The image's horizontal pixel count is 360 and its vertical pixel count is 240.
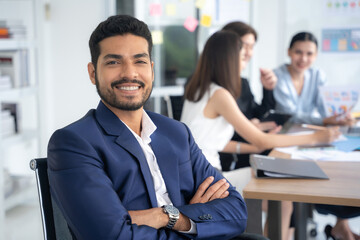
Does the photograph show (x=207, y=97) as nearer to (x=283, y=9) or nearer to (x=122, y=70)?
(x=122, y=70)

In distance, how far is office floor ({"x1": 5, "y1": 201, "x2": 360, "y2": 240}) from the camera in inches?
118

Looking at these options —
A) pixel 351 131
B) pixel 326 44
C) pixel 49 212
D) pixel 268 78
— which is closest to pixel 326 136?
pixel 351 131

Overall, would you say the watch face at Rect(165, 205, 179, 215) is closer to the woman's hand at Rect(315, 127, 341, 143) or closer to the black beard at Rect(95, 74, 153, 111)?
the black beard at Rect(95, 74, 153, 111)

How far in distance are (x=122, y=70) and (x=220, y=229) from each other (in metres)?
0.56

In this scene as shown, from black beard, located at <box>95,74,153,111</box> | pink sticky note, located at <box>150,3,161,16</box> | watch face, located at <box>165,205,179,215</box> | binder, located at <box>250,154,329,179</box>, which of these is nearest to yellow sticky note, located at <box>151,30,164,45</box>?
pink sticky note, located at <box>150,3,161,16</box>

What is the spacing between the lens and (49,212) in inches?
51.7

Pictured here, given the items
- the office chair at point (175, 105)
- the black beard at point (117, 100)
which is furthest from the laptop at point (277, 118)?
the black beard at point (117, 100)

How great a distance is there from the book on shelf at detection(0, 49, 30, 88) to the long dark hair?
1414 millimetres

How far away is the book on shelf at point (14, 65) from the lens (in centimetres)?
326

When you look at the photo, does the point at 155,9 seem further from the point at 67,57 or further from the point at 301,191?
the point at 301,191

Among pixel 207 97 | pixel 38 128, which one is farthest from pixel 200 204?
pixel 38 128

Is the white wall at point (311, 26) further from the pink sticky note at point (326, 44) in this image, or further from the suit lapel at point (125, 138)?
the suit lapel at point (125, 138)

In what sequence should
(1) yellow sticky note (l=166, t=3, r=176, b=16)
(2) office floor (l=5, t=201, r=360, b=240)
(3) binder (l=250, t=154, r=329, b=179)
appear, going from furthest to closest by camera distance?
(1) yellow sticky note (l=166, t=3, r=176, b=16)
(2) office floor (l=5, t=201, r=360, b=240)
(3) binder (l=250, t=154, r=329, b=179)

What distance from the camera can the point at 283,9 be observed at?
4.70m
